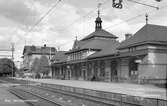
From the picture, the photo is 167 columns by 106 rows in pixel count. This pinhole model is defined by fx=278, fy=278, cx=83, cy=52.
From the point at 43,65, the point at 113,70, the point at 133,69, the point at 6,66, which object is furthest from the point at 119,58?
the point at 6,66

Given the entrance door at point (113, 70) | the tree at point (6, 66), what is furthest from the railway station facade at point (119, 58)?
the tree at point (6, 66)

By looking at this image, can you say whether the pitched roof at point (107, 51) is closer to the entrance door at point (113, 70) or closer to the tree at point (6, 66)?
the entrance door at point (113, 70)

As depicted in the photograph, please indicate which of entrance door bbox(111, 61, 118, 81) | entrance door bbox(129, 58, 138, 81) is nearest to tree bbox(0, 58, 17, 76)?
entrance door bbox(111, 61, 118, 81)

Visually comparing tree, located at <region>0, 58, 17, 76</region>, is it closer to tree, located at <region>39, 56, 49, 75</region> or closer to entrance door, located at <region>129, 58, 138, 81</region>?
tree, located at <region>39, 56, 49, 75</region>

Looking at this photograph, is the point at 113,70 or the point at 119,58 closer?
the point at 119,58

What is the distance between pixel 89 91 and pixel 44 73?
6069cm

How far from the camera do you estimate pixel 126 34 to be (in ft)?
184

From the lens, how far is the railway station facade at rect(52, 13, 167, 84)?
98.0 feet

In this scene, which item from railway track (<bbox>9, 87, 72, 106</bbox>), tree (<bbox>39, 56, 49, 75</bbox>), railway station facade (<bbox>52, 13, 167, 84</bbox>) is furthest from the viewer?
tree (<bbox>39, 56, 49, 75</bbox>)

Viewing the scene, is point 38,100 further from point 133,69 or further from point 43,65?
point 43,65

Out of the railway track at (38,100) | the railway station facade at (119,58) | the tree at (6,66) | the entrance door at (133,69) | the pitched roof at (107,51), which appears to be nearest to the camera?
the railway track at (38,100)

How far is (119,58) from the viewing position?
134ft

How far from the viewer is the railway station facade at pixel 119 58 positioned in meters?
29.9

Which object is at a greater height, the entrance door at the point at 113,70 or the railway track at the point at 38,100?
the entrance door at the point at 113,70
